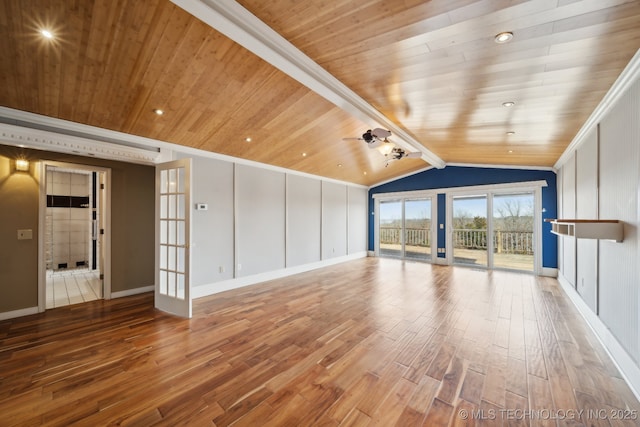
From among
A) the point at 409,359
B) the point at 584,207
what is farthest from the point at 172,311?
the point at 584,207

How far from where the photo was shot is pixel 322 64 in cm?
260

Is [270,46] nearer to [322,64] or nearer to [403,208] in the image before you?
[322,64]

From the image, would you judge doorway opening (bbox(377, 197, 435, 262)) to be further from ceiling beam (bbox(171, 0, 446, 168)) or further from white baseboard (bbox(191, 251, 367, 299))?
ceiling beam (bbox(171, 0, 446, 168))

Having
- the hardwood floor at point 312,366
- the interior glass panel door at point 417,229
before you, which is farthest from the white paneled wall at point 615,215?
the interior glass panel door at point 417,229

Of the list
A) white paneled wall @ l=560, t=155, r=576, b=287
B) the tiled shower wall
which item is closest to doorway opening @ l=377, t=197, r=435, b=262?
white paneled wall @ l=560, t=155, r=576, b=287

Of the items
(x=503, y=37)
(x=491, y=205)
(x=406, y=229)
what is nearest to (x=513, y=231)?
(x=491, y=205)

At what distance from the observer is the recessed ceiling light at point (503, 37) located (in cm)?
190

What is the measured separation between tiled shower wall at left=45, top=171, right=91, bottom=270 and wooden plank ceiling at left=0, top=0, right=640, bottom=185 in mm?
4736

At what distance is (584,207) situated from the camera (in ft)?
11.8

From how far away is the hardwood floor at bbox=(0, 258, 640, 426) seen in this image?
1.79m

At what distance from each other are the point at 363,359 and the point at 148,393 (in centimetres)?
186

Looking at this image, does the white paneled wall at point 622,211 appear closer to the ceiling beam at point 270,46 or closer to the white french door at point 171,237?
the ceiling beam at point 270,46

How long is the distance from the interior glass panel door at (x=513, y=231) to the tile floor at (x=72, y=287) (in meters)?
8.98

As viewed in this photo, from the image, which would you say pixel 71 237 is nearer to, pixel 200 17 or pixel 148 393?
pixel 148 393
